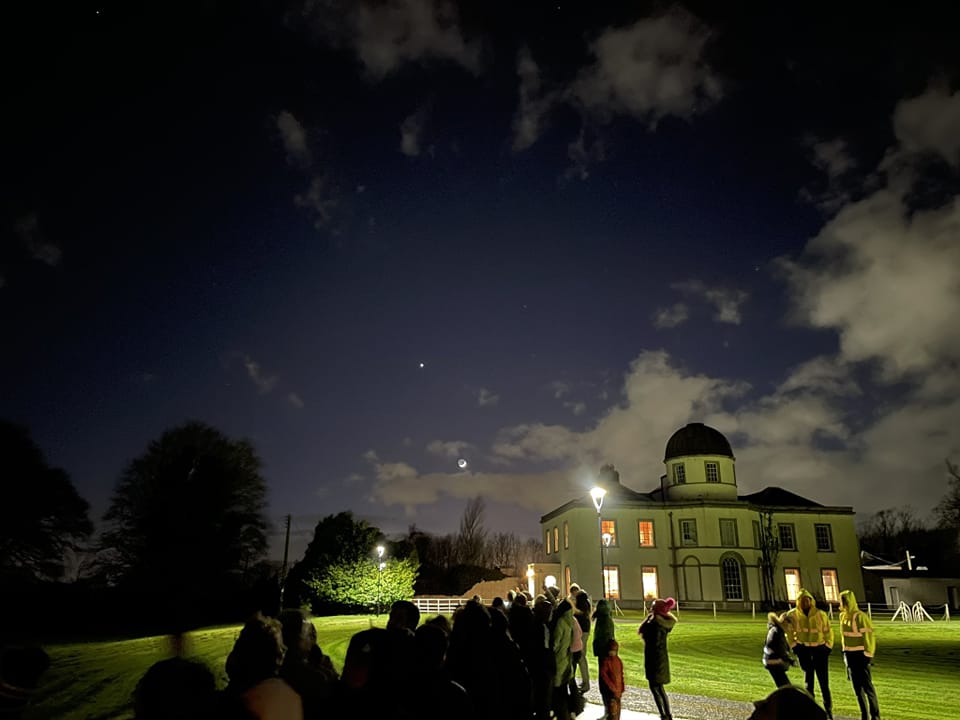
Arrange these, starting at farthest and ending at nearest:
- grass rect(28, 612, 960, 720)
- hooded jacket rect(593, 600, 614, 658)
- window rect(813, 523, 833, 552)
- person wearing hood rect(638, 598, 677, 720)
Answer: window rect(813, 523, 833, 552)
hooded jacket rect(593, 600, 614, 658)
person wearing hood rect(638, 598, 677, 720)
grass rect(28, 612, 960, 720)

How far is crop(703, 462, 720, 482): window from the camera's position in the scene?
53.0m

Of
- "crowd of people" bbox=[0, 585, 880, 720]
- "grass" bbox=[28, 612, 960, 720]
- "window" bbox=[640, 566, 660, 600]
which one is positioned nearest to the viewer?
"crowd of people" bbox=[0, 585, 880, 720]

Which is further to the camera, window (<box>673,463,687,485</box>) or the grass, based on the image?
window (<box>673,463,687,485</box>)

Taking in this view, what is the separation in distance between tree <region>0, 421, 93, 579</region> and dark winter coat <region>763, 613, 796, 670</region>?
3049 centimetres

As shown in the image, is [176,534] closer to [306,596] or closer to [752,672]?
[306,596]

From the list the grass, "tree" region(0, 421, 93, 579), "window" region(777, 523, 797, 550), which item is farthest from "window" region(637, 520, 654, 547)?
"tree" region(0, 421, 93, 579)

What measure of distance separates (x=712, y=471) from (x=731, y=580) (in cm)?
874

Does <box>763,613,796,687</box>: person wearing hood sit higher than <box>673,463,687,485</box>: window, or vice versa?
<box>673,463,687,485</box>: window

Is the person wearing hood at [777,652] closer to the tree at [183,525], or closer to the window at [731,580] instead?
the tree at [183,525]

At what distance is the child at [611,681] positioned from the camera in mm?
9242

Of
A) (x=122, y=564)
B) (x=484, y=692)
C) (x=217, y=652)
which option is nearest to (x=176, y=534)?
(x=122, y=564)

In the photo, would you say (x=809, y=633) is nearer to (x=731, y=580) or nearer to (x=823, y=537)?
(x=731, y=580)

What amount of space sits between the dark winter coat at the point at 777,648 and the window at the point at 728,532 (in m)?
43.9

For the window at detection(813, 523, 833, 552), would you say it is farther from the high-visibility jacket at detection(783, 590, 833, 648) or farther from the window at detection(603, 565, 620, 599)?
the high-visibility jacket at detection(783, 590, 833, 648)
